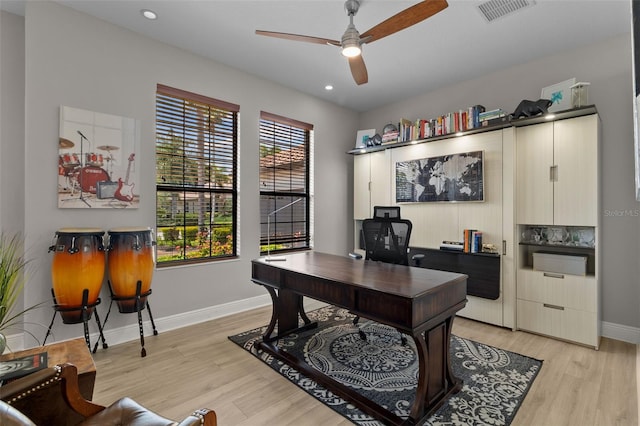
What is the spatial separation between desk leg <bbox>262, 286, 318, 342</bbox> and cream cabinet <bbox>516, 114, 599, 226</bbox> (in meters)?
2.55

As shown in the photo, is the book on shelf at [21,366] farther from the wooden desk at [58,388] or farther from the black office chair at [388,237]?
the black office chair at [388,237]

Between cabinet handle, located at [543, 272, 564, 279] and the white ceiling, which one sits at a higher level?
the white ceiling

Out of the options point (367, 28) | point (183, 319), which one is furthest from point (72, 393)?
point (367, 28)

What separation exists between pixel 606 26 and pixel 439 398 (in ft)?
11.8

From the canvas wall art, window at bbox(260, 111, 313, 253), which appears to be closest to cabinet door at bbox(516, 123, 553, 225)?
window at bbox(260, 111, 313, 253)

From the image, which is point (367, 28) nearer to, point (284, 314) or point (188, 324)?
point (284, 314)

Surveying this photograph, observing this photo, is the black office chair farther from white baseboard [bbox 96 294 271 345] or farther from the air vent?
the air vent

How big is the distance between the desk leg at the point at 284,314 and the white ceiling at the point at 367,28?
246cm

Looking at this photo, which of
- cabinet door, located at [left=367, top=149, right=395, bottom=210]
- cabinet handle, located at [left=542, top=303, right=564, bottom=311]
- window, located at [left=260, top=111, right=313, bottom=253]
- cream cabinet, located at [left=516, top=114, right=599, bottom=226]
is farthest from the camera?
cabinet door, located at [left=367, top=149, right=395, bottom=210]

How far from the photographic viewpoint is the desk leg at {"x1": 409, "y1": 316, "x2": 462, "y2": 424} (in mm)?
1788

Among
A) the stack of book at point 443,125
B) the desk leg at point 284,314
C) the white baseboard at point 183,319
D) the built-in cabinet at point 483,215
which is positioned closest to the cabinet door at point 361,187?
the built-in cabinet at point 483,215

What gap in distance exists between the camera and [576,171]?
291 centimetres

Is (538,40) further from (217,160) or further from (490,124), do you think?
(217,160)

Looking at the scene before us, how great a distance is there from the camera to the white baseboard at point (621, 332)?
2871mm
